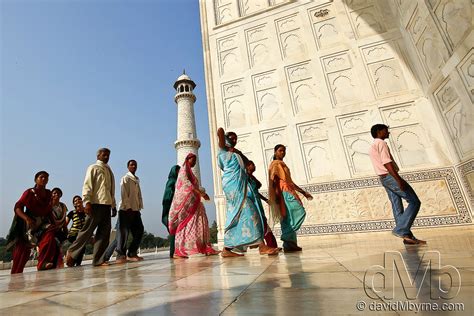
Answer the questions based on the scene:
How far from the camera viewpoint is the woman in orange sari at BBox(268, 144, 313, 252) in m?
3.21

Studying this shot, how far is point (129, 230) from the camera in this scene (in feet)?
13.5

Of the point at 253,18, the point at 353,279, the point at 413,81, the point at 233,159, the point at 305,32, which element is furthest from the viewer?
the point at 253,18

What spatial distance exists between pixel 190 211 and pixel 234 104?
13.0 ft

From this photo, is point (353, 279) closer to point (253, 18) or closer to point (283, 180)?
point (283, 180)

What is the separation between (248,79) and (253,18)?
189cm

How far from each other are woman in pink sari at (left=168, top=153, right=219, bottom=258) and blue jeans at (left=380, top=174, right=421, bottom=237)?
2298 mm

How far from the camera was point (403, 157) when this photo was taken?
5.35 metres

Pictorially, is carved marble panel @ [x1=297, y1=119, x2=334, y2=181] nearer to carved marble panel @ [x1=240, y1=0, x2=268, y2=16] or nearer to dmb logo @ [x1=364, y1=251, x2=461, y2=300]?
carved marble panel @ [x1=240, y1=0, x2=268, y2=16]

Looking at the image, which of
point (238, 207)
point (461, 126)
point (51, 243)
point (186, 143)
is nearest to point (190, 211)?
point (238, 207)

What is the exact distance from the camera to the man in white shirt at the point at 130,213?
399 centimetres

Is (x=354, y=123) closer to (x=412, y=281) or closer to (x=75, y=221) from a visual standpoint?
(x=412, y=281)

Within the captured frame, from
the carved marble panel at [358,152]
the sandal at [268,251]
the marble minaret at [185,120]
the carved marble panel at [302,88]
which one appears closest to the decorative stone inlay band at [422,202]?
the carved marble panel at [358,152]

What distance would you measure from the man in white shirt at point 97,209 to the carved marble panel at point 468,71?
5539 millimetres

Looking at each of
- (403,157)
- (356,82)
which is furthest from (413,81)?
(403,157)
